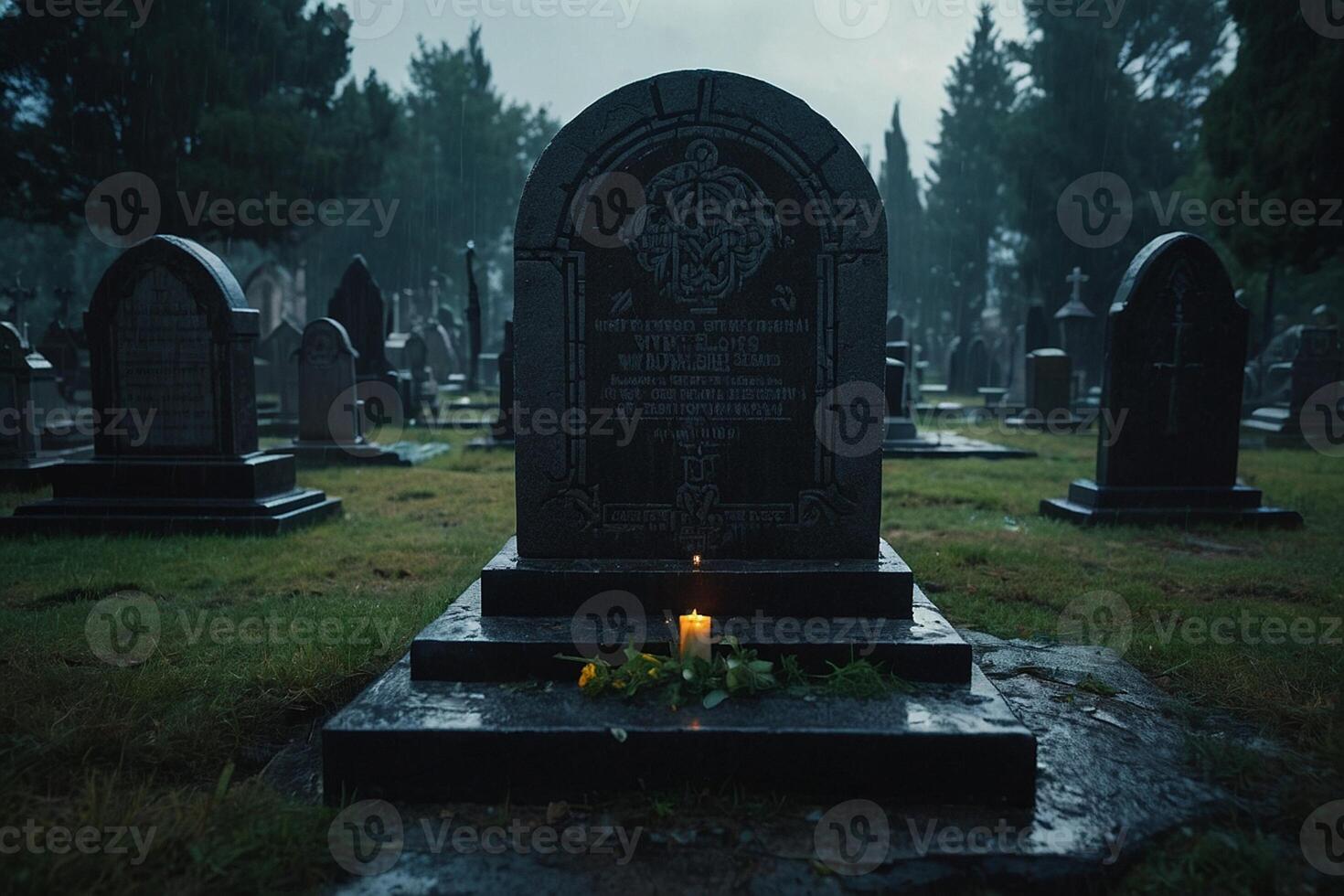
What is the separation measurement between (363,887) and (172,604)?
3118mm

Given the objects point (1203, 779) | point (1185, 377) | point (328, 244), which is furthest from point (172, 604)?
point (328, 244)

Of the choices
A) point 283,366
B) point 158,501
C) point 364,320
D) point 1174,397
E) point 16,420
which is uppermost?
point 364,320

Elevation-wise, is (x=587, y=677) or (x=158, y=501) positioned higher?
(x=158, y=501)

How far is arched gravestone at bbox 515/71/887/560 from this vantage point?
3398 mm

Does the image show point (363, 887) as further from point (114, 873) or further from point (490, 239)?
point (490, 239)

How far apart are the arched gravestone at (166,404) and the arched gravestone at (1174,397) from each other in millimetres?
6959

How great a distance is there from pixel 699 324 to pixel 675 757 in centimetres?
175

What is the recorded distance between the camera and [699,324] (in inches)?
135

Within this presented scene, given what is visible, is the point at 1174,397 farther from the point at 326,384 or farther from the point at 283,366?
the point at 283,366

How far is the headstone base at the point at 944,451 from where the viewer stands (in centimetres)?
1175

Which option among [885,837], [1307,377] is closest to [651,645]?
[885,837]

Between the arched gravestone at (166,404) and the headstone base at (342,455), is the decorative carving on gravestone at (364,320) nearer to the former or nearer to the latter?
the headstone base at (342,455)

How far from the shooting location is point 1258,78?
1312cm

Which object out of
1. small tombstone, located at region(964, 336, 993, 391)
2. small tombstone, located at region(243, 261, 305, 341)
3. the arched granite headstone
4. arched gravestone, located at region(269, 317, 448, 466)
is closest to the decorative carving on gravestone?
arched gravestone, located at region(269, 317, 448, 466)
